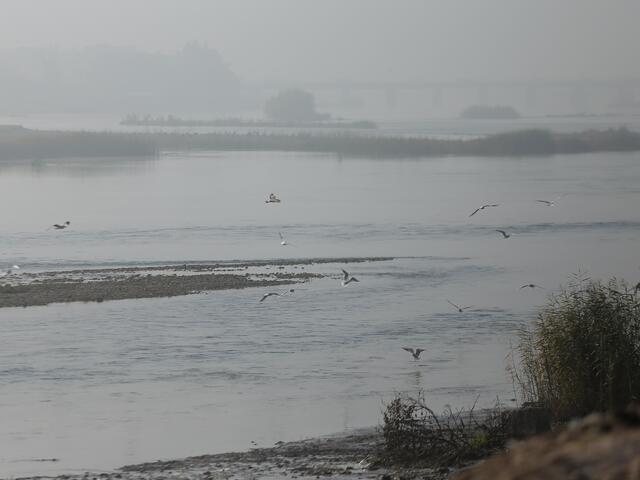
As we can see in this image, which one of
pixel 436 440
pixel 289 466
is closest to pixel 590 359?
pixel 436 440

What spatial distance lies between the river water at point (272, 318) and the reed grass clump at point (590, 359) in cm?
291

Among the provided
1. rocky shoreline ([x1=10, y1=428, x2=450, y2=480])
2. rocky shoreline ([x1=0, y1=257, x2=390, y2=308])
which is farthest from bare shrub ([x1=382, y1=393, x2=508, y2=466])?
rocky shoreline ([x1=0, y1=257, x2=390, y2=308])

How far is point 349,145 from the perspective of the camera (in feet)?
366

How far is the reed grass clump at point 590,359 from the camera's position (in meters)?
11.6

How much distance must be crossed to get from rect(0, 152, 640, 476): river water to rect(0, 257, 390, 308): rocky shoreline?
0.92 metres

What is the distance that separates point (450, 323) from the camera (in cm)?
2330

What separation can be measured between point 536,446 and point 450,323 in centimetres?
2186

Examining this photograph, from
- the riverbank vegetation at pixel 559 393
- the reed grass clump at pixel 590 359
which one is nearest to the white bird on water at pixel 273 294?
the riverbank vegetation at pixel 559 393

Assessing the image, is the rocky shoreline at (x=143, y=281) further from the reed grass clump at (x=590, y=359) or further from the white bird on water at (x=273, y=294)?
the reed grass clump at (x=590, y=359)

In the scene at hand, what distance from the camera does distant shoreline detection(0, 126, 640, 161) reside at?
9856 cm

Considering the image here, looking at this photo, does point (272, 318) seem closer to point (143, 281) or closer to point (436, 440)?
point (143, 281)

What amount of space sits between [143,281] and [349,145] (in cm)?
8309

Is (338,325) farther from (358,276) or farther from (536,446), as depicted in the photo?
(536,446)

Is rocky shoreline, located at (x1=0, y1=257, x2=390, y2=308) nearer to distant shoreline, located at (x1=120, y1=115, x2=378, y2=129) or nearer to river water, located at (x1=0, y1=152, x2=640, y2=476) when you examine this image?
river water, located at (x1=0, y1=152, x2=640, y2=476)
